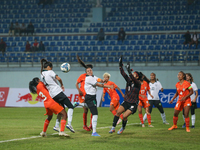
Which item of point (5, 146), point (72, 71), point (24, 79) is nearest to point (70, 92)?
point (72, 71)

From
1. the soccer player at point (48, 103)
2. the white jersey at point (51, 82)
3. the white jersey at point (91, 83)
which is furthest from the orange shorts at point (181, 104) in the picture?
the white jersey at point (51, 82)

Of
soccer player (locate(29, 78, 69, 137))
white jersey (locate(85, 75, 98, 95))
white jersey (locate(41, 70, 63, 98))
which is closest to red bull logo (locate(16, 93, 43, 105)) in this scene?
white jersey (locate(85, 75, 98, 95))

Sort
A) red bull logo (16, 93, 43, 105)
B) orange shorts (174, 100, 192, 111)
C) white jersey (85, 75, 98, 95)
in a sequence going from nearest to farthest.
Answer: white jersey (85, 75, 98, 95), orange shorts (174, 100, 192, 111), red bull logo (16, 93, 43, 105)

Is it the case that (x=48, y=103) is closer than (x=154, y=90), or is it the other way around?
(x=48, y=103)

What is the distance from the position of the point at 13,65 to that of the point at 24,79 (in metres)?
1.75

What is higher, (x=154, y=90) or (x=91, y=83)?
(x=91, y=83)

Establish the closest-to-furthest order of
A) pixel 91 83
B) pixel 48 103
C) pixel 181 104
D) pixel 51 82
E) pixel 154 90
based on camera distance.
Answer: pixel 48 103 < pixel 51 82 < pixel 91 83 < pixel 181 104 < pixel 154 90

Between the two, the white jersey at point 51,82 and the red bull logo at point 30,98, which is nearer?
the white jersey at point 51,82

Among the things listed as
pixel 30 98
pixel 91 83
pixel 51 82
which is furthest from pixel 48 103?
pixel 30 98

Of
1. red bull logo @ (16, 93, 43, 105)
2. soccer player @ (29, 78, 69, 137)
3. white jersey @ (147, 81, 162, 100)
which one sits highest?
soccer player @ (29, 78, 69, 137)

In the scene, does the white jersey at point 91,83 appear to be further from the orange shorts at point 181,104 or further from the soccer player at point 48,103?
the orange shorts at point 181,104

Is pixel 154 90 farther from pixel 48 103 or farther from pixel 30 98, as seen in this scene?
pixel 30 98

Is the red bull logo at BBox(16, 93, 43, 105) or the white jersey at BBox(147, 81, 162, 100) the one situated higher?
the white jersey at BBox(147, 81, 162, 100)

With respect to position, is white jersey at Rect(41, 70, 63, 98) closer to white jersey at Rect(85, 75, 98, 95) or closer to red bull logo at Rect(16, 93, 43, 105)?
white jersey at Rect(85, 75, 98, 95)
